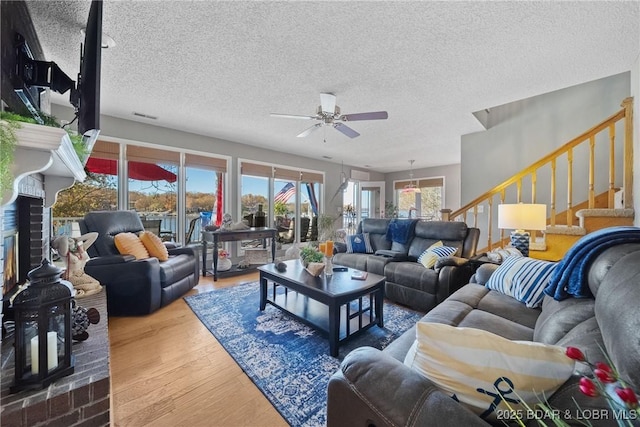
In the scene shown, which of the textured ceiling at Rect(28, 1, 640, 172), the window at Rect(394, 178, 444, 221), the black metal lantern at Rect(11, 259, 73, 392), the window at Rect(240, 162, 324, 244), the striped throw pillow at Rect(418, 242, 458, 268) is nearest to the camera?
the black metal lantern at Rect(11, 259, 73, 392)

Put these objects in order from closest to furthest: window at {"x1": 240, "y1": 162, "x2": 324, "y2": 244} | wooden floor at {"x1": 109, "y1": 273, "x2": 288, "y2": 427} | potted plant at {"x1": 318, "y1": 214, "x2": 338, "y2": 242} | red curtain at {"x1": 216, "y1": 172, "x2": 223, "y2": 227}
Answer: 1. wooden floor at {"x1": 109, "y1": 273, "x2": 288, "y2": 427}
2. red curtain at {"x1": 216, "y1": 172, "x2": 223, "y2": 227}
3. window at {"x1": 240, "y1": 162, "x2": 324, "y2": 244}
4. potted plant at {"x1": 318, "y1": 214, "x2": 338, "y2": 242}

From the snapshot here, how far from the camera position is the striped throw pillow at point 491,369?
27.2 inches

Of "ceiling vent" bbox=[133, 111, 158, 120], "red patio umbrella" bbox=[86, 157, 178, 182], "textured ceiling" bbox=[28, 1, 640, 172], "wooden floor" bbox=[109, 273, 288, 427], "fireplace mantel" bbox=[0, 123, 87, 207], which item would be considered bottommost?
"wooden floor" bbox=[109, 273, 288, 427]

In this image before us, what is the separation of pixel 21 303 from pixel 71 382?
411 mm

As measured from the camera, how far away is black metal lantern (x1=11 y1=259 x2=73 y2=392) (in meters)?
1.06

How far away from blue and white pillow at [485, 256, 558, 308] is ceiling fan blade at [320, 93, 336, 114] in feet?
7.23

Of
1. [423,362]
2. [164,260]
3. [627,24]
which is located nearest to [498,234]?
[627,24]

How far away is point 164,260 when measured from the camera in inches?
120

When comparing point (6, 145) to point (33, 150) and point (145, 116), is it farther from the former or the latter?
point (145, 116)

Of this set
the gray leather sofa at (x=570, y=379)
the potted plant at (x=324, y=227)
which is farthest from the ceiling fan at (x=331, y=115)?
the potted plant at (x=324, y=227)

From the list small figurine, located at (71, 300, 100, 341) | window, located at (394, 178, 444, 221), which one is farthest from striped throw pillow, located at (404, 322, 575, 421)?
window, located at (394, 178, 444, 221)

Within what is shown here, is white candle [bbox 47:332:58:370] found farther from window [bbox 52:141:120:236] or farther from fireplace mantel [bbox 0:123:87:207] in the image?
window [bbox 52:141:120:236]

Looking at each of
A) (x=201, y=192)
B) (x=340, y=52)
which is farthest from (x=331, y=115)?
(x=201, y=192)

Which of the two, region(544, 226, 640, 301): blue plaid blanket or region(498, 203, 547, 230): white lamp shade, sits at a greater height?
region(498, 203, 547, 230): white lamp shade
